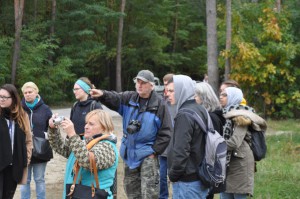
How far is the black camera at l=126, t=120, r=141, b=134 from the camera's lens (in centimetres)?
544

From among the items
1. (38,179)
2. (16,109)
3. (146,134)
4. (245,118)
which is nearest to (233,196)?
(245,118)

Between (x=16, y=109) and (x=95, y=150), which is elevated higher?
(x=16, y=109)

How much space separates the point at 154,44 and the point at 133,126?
2873cm

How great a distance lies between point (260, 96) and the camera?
63.7ft

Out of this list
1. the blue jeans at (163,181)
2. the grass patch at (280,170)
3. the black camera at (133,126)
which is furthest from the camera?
the grass patch at (280,170)

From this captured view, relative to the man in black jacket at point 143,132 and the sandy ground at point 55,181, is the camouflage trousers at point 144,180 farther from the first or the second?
the sandy ground at point 55,181

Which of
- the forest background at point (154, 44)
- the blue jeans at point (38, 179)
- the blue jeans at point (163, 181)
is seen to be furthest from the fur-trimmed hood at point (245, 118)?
the forest background at point (154, 44)

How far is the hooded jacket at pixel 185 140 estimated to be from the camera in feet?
14.4

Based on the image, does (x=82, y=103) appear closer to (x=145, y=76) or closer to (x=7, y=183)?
(x=145, y=76)

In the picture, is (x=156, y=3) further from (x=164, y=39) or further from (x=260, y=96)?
→ (x=260, y=96)

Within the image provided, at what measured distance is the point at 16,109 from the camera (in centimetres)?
530

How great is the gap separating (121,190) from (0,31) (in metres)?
21.7

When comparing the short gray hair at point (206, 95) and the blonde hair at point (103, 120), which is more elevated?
the short gray hair at point (206, 95)

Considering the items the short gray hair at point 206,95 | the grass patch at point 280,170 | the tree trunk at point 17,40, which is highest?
the tree trunk at point 17,40
